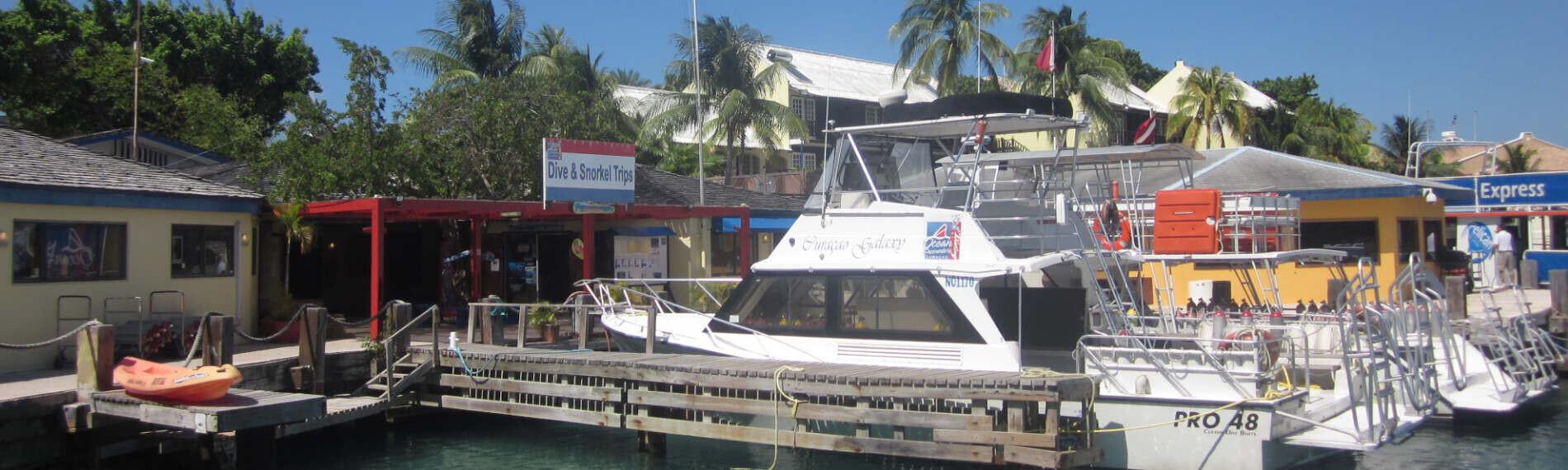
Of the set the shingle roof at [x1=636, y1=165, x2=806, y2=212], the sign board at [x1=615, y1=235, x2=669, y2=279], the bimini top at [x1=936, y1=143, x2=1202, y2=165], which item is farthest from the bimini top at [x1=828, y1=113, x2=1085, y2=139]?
the shingle roof at [x1=636, y1=165, x2=806, y2=212]

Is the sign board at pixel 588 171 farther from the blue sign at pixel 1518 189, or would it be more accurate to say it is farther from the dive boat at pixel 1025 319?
the blue sign at pixel 1518 189

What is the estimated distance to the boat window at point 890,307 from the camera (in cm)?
981

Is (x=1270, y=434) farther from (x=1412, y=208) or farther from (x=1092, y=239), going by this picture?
(x=1412, y=208)

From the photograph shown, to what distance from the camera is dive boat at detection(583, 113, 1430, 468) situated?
8867 mm

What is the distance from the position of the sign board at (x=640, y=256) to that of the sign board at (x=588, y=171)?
3.74 m

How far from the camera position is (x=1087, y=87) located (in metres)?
33.2

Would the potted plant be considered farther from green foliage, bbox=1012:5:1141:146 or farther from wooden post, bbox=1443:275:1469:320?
green foliage, bbox=1012:5:1141:146

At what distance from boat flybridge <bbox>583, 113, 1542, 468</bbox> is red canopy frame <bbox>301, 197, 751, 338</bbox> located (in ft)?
5.67

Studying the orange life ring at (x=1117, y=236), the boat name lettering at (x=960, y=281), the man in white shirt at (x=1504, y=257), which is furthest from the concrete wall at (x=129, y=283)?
the man in white shirt at (x=1504, y=257)

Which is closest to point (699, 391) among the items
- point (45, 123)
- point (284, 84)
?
point (45, 123)

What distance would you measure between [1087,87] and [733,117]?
1091cm

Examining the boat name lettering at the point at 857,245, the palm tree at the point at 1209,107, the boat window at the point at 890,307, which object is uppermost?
the palm tree at the point at 1209,107

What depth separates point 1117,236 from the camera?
37.1 ft

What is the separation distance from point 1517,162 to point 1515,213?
71.2 ft
